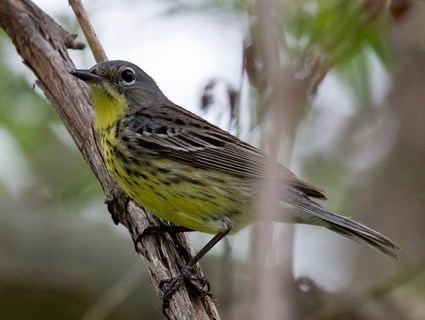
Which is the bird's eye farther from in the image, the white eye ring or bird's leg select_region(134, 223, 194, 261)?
bird's leg select_region(134, 223, 194, 261)

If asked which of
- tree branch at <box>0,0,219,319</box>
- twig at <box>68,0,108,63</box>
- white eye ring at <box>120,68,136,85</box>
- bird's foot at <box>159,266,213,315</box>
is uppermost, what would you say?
white eye ring at <box>120,68,136,85</box>

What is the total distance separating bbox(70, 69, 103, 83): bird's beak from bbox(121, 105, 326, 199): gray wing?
13.2 inches

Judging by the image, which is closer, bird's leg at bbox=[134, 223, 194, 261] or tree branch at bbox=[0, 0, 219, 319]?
bird's leg at bbox=[134, 223, 194, 261]

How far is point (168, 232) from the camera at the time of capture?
4.64 metres

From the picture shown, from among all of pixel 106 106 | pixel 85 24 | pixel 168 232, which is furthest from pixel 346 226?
pixel 85 24

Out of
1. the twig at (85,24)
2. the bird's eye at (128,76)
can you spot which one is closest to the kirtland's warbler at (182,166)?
the bird's eye at (128,76)

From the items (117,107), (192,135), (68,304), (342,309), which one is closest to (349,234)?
(342,309)

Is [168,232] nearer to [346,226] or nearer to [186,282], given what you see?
[186,282]

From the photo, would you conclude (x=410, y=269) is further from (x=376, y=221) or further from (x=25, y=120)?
(x=25, y=120)

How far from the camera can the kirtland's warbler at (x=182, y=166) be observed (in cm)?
473

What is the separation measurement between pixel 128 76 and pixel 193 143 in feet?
2.02

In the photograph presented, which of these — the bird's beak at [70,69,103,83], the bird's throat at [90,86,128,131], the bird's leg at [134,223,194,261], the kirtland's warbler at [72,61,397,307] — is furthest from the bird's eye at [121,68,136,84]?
the bird's leg at [134,223,194,261]

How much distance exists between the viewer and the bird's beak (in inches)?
189

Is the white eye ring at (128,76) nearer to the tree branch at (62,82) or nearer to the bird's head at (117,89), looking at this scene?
the bird's head at (117,89)
